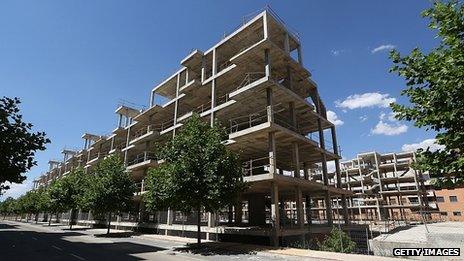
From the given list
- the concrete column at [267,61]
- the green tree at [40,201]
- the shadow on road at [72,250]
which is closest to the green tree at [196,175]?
the shadow on road at [72,250]

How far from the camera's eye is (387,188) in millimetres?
77938

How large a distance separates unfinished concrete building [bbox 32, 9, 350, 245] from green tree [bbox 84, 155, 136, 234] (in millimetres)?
5030

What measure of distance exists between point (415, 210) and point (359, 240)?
50.5 metres

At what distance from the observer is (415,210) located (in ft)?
234

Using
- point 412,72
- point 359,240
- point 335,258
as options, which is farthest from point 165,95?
point 412,72

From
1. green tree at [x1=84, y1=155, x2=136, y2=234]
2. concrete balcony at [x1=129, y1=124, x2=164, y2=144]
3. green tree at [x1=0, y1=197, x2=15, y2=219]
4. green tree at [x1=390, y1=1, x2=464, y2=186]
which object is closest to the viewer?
green tree at [x1=390, y1=1, x2=464, y2=186]

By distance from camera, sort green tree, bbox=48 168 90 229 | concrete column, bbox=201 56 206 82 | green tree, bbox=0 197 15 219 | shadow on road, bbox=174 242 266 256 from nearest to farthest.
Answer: shadow on road, bbox=174 242 266 256 → concrete column, bbox=201 56 206 82 → green tree, bbox=48 168 90 229 → green tree, bbox=0 197 15 219

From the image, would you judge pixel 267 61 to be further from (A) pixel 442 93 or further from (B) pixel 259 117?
(A) pixel 442 93

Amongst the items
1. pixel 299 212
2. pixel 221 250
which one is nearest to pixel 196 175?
pixel 221 250

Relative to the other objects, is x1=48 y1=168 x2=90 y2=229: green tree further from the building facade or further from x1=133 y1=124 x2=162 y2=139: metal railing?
the building facade

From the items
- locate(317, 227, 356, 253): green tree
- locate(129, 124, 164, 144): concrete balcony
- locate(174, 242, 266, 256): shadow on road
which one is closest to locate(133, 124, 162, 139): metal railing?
locate(129, 124, 164, 144): concrete balcony

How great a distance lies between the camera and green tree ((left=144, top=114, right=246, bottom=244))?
20.2 m

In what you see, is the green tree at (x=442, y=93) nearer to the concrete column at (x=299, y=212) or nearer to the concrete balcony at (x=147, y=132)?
the concrete column at (x=299, y=212)

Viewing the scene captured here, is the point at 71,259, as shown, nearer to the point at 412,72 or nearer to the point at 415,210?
the point at 412,72
